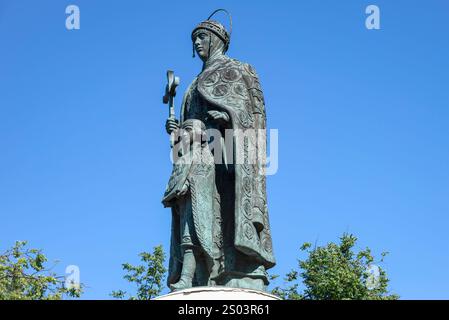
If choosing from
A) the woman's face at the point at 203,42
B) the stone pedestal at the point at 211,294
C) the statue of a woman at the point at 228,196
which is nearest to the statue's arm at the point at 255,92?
the statue of a woman at the point at 228,196

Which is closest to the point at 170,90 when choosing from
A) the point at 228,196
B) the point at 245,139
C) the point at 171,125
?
the point at 171,125

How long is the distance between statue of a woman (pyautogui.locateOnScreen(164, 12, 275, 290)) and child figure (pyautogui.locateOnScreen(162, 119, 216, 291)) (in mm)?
13

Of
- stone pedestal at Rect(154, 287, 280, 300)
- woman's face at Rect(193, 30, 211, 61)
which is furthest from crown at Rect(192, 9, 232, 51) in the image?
stone pedestal at Rect(154, 287, 280, 300)

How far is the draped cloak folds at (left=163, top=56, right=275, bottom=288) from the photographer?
484 inches

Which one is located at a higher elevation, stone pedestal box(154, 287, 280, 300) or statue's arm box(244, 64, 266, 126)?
statue's arm box(244, 64, 266, 126)

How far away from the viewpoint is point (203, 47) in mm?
13922

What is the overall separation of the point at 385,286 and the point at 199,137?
634 inches

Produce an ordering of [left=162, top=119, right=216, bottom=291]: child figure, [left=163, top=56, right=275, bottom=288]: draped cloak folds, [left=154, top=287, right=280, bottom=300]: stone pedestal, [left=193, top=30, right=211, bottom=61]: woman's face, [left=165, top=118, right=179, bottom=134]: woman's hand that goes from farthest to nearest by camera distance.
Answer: [left=193, top=30, right=211, bottom=61]: woman's face
[left=165, top=118, right=179, bottom=134]: woman's hand
[left=163, top=56, right=275, bottom=288]: draped cloak folds
[left=162, top=119, right=216, bottom=291]: child figure
[left=154, top=287, right=280, bottom=300]: stone pedestal

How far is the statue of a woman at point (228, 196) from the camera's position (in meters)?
12.2

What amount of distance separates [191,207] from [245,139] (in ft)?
4.27

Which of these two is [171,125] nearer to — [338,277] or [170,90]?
[170,90]

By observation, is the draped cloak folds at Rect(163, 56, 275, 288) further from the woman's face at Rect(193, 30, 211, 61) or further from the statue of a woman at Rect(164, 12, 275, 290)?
the woman's face at Rect(193, 30, 211, 61)

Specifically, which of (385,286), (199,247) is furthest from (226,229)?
(385,286)
